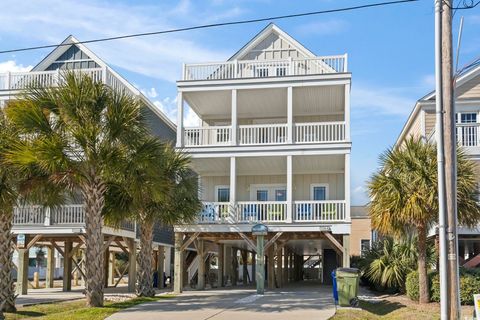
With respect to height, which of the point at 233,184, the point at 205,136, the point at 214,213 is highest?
the point at 205,136

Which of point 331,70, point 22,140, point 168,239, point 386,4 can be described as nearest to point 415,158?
point 386,4

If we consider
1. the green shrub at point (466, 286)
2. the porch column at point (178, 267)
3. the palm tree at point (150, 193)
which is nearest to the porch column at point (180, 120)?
the palm tree at point (150, 193)

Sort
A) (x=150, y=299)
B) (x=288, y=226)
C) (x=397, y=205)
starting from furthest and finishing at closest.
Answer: (x=288, y=226) → (x=150, y=299) → (x=397, y=205)

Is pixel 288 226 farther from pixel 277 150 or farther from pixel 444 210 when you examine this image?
pixel 444 210

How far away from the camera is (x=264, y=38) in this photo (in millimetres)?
28281

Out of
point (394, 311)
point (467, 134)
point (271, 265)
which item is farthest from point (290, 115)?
point (394, 311)

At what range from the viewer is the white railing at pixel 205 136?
2522 cm

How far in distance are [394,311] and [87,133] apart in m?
9.97

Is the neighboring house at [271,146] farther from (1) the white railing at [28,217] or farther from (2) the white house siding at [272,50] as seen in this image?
(1) the white railing at [28,217]

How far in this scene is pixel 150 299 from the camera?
20.1m

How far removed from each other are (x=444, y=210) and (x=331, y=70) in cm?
1442

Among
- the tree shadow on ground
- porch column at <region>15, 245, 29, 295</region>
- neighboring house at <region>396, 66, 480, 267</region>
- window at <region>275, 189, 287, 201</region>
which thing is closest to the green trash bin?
the tree shadow on ground

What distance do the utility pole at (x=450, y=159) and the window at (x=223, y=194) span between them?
17.3m

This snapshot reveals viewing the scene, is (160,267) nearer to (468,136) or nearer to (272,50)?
(272,50)
